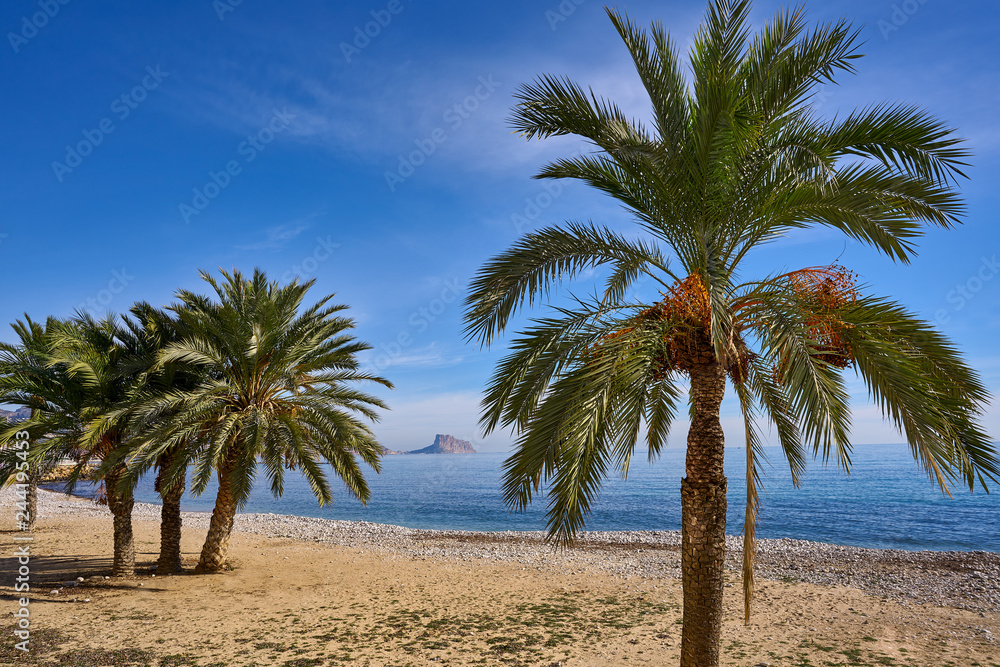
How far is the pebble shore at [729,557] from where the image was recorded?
1487 centimetres

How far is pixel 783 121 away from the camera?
6469 mm

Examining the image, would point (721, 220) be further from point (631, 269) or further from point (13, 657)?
point (13, 657)

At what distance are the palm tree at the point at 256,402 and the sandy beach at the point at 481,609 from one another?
2.56 m

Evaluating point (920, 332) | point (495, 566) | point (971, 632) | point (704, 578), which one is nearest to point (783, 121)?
point (920, 332)

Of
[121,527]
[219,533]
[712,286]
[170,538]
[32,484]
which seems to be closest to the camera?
[712,286]

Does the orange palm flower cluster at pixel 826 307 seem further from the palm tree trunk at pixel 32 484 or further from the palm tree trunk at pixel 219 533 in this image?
the palm tree trunk at pixel 32 484

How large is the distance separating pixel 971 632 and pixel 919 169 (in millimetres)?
10333

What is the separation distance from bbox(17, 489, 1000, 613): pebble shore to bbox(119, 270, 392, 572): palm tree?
240 inches

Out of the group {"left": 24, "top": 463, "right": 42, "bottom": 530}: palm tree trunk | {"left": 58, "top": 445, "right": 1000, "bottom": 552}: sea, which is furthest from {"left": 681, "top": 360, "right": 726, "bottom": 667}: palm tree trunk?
{"left": 24, "top": 463, "right": 42, "bottom": 530}: palm tree trunk

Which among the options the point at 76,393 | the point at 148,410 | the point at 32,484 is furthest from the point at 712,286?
the point at 32,484

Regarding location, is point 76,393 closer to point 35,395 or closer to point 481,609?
point 35,395

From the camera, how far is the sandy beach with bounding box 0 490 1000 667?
9297mm

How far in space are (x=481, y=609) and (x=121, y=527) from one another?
950cm

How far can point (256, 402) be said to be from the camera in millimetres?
13859
